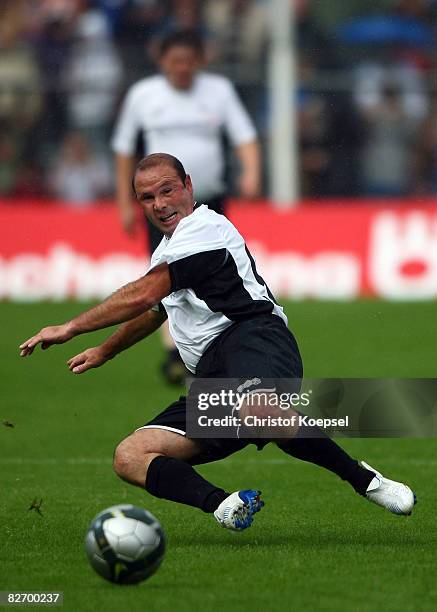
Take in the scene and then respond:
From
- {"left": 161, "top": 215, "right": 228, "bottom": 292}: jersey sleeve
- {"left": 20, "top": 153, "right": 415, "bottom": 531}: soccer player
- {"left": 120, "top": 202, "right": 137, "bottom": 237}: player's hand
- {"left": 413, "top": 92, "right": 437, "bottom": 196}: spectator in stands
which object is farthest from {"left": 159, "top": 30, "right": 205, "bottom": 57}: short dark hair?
{"left": 413, "top": 92, "right": 437, "bottom": 196}: spectator in stands

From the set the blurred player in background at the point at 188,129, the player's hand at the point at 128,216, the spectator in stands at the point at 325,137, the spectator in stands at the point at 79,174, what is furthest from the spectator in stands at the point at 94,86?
the blurred player in background at the point at 188,129

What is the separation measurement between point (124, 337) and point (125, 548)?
4.71 ft

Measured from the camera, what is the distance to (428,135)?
19688mm

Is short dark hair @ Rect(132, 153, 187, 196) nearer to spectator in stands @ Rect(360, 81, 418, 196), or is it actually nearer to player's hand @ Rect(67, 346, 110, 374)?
player's hand @ Rect(67, 346, 110, 374)

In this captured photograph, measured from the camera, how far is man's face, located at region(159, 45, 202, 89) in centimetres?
1108

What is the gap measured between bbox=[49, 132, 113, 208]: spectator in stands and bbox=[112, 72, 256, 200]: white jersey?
25.7 feet

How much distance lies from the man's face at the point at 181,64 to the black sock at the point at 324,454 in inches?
211

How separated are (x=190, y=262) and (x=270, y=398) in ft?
2.18

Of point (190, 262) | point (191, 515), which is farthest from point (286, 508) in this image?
point (190, 262)

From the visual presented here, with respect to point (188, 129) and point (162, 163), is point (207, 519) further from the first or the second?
point (188, 129)

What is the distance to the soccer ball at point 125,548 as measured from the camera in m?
5.43

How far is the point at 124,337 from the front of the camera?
6621 mm

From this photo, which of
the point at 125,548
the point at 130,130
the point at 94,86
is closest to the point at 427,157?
the point at 94,86

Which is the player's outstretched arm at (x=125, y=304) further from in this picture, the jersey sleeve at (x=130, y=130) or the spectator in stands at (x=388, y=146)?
the spectator in stands at (x=388, y=146)
